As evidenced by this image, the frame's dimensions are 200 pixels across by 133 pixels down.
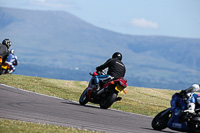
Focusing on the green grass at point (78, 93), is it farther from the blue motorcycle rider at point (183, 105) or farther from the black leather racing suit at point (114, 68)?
the blue motorcycle rider at point (183, 105)

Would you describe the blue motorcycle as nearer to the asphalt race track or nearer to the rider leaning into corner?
the asphalt race track

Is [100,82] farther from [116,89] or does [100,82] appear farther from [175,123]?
[175,123]

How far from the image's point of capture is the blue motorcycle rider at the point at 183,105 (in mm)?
10766

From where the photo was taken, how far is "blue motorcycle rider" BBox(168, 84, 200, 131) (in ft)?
35.3

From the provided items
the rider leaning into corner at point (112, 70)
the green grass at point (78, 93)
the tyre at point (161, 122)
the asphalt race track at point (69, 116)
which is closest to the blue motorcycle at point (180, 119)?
the tyre at point (161, 122)

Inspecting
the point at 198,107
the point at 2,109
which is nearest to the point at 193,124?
the point at 198,107

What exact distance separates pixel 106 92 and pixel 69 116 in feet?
11.1

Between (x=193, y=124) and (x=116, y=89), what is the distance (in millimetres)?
4909

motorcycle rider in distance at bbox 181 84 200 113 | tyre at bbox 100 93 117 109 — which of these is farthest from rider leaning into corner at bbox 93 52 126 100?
motorcycle rider in distance at bbox 181 84 200 113

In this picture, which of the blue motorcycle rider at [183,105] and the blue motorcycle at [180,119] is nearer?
the blue motorcycle at [180,119]

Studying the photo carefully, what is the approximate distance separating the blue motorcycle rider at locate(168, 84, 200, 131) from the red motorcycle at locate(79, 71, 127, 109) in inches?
154

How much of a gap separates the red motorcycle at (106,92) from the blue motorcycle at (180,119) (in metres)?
3.50

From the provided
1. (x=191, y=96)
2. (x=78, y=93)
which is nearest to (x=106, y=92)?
(x=191, y=96)

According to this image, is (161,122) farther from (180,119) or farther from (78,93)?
(78,93)
